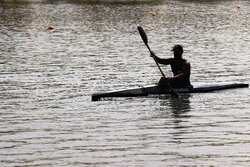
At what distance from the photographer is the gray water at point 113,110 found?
9266 millimetres

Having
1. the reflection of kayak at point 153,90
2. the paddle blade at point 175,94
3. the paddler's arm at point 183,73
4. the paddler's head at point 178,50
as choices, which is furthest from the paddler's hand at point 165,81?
the paddler's head at point 178,50

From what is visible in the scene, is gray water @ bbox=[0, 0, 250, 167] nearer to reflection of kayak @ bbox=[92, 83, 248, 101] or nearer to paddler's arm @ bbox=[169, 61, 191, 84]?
reflection of kayak @ bbox=[92, 83, 248, 101]

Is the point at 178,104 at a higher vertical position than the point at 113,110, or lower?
lower

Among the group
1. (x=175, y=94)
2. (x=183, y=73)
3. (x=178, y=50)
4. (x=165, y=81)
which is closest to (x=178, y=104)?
(x=175, y=94)

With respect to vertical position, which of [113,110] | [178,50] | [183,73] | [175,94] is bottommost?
[175,94]

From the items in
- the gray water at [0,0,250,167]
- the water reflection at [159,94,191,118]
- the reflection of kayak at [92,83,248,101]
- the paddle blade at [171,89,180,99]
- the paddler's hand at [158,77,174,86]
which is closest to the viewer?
the gray water at [0,0,250,167]

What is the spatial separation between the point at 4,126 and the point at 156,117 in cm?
298

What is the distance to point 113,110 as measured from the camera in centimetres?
1327

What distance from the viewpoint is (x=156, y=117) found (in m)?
12.4

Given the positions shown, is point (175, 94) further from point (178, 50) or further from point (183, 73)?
point (178, 50)

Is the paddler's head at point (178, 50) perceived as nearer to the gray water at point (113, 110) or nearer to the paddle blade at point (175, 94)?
the paddle blade at point (175, 94)

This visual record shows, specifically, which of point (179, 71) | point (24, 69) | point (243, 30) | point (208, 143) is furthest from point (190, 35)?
point (208, 143)

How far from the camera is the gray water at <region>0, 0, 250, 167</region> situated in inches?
365

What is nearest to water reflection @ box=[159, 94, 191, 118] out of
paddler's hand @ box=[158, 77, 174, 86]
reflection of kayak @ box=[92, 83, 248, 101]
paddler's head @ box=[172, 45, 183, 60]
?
reflection of kayak @ box=[92, 83, 248, 101]
